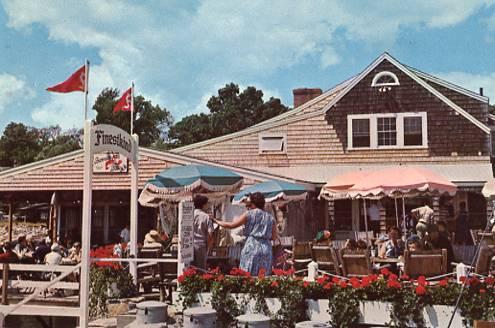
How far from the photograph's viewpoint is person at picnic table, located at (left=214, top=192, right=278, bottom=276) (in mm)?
8273

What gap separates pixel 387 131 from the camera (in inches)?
839

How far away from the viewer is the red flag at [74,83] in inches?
381

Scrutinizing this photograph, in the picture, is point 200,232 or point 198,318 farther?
point 200,232

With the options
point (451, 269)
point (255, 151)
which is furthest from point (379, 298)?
point (255, 151)

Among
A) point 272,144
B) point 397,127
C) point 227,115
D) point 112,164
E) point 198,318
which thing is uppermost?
point 227,115

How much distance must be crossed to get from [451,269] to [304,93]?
56.1ft

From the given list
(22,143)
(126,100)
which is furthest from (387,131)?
(22,143)

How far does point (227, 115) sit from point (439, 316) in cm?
5315

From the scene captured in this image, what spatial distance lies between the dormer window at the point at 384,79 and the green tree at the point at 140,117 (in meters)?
28.1

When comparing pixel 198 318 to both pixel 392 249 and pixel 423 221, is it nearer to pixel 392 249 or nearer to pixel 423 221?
pixel 392 249

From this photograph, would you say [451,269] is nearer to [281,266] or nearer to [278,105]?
[281,266]

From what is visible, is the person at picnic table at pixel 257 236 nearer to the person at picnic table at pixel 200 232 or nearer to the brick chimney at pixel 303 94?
the person at picnic table at pixel 200 232

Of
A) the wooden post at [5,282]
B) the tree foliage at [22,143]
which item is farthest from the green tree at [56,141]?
the wooden post at [5,282]

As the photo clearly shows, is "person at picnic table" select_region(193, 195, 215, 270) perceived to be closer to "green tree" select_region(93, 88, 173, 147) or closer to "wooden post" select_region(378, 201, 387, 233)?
"wooden post" select_region(378, 201, 387, 233)
